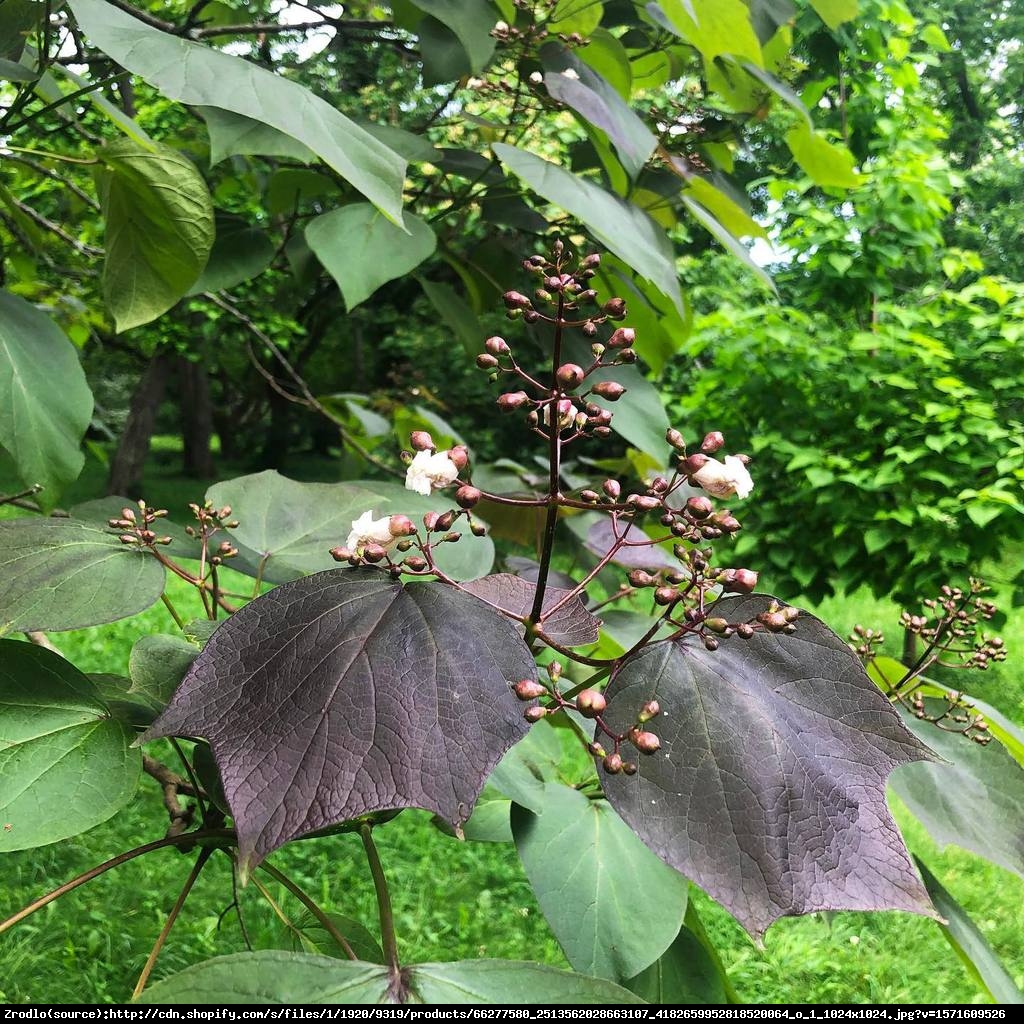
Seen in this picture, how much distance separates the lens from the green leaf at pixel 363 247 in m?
0.92

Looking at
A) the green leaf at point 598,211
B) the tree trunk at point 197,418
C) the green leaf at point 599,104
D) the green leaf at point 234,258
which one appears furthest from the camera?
the tree trunk at point 197,418

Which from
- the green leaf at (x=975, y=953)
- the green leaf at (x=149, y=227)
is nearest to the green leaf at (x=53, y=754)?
the green leaf at (x=149, y=227)

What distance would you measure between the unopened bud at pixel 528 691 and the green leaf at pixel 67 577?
26 centimetres

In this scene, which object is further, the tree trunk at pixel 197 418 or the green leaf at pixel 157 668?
the tree trunk at pixel 197 418

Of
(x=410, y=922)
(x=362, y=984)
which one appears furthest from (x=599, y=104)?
(x=410, y=922)

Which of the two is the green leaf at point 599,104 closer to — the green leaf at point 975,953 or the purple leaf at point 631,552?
the purple leaf at point 631,552

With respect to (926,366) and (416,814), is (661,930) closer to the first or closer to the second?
(416,814)

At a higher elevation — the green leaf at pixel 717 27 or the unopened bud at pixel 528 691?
the green leaf at pixel 717 27

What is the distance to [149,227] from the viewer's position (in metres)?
0.83

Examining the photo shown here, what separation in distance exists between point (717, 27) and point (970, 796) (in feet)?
2.53

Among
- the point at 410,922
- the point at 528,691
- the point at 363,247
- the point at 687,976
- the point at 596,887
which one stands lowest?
the point at 410,922

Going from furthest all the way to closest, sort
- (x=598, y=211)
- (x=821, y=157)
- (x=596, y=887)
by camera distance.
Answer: (x=821, y=157)
(x=598, y=211)
(x=596, y=887)

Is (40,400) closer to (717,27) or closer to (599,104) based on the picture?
(599,104)
